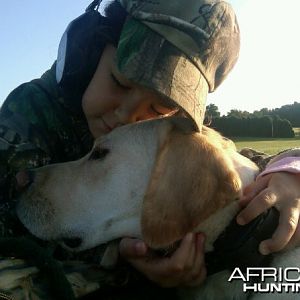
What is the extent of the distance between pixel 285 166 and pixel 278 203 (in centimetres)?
30

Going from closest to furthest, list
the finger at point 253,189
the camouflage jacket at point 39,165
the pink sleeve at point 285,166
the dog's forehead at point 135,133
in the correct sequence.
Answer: the camouflage jacket at point 39,165, the finger at point 253,189, the pink sleeve at point 285,166, the dog's forehead at point 135,133

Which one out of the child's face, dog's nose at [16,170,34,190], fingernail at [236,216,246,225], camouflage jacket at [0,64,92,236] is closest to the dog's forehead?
the child's face

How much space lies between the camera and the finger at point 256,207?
2350 mm

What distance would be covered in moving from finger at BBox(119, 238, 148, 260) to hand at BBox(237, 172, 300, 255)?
487 mm

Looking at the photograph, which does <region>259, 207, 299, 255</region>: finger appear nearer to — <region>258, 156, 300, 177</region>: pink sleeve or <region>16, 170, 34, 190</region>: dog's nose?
<region>258, 156, 300, 177</region>: pink sleeve

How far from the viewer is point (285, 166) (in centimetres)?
270

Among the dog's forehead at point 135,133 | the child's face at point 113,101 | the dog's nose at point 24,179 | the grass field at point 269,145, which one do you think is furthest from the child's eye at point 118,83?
the grass field at point 269,145

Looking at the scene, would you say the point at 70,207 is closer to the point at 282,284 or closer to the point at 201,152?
the point at 201,152

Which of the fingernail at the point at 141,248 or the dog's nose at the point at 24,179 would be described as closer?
the fingernail at the point at 141,248

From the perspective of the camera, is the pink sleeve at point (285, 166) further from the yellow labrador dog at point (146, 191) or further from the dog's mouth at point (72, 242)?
the dog's mouth at point (72, 242)

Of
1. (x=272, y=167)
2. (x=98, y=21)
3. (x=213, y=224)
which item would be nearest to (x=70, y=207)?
(x=213, y=224)

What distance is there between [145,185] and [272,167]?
72 cm

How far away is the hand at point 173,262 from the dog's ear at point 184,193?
0.30 ft

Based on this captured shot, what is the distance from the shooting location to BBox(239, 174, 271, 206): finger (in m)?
2.53
